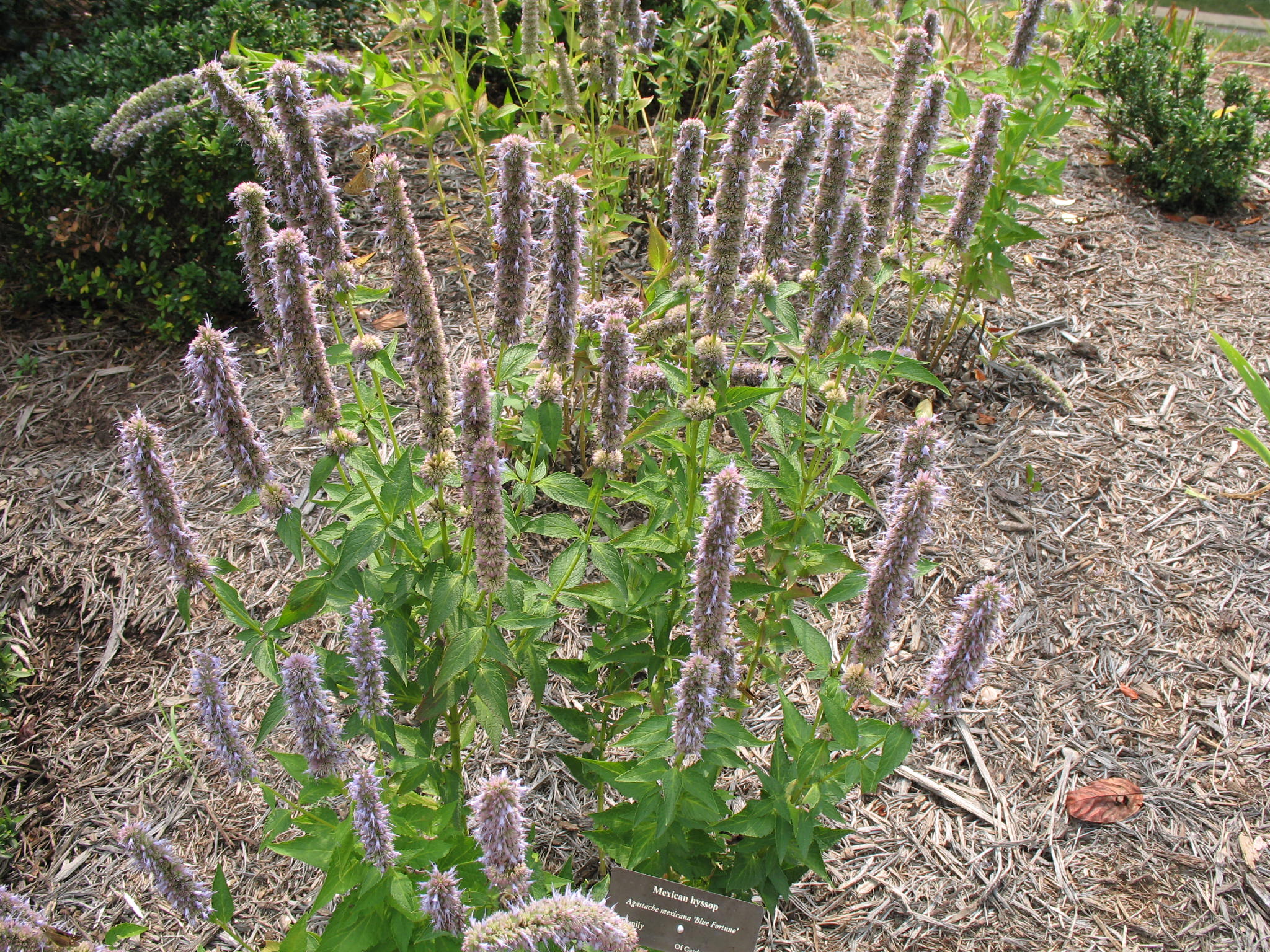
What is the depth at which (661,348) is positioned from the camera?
3.83 metres

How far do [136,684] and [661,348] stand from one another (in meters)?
3.03

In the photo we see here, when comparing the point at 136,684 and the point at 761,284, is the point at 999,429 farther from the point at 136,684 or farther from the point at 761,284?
the point at 136,684

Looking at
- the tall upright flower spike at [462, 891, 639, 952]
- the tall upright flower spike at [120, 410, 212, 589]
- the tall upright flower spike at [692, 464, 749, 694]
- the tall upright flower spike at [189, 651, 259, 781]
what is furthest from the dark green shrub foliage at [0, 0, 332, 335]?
the tall upright flower spike at [462, 891, 639, 952]

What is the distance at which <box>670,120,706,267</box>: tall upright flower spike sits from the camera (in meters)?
3.29

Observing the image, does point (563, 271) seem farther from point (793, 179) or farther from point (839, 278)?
point (839, 278)

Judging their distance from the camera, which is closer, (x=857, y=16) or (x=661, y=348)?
(x=661, y=348)

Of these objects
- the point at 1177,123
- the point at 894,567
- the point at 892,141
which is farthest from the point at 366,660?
the point at 1177,123

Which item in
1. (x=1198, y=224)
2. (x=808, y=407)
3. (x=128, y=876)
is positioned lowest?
(x=128, y=876)

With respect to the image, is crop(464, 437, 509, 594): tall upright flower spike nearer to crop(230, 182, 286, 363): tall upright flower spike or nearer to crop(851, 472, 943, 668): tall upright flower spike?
crop(230, 182, 286, 363): tall upright flower spike

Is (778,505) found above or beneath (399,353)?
beneath

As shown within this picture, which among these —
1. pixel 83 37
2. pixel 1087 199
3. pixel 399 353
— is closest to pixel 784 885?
pixel 399 353

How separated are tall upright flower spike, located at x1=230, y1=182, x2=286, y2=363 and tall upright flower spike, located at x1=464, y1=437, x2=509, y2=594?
0.74 m

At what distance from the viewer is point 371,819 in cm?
217

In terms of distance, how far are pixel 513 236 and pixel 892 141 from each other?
4.91 ft
